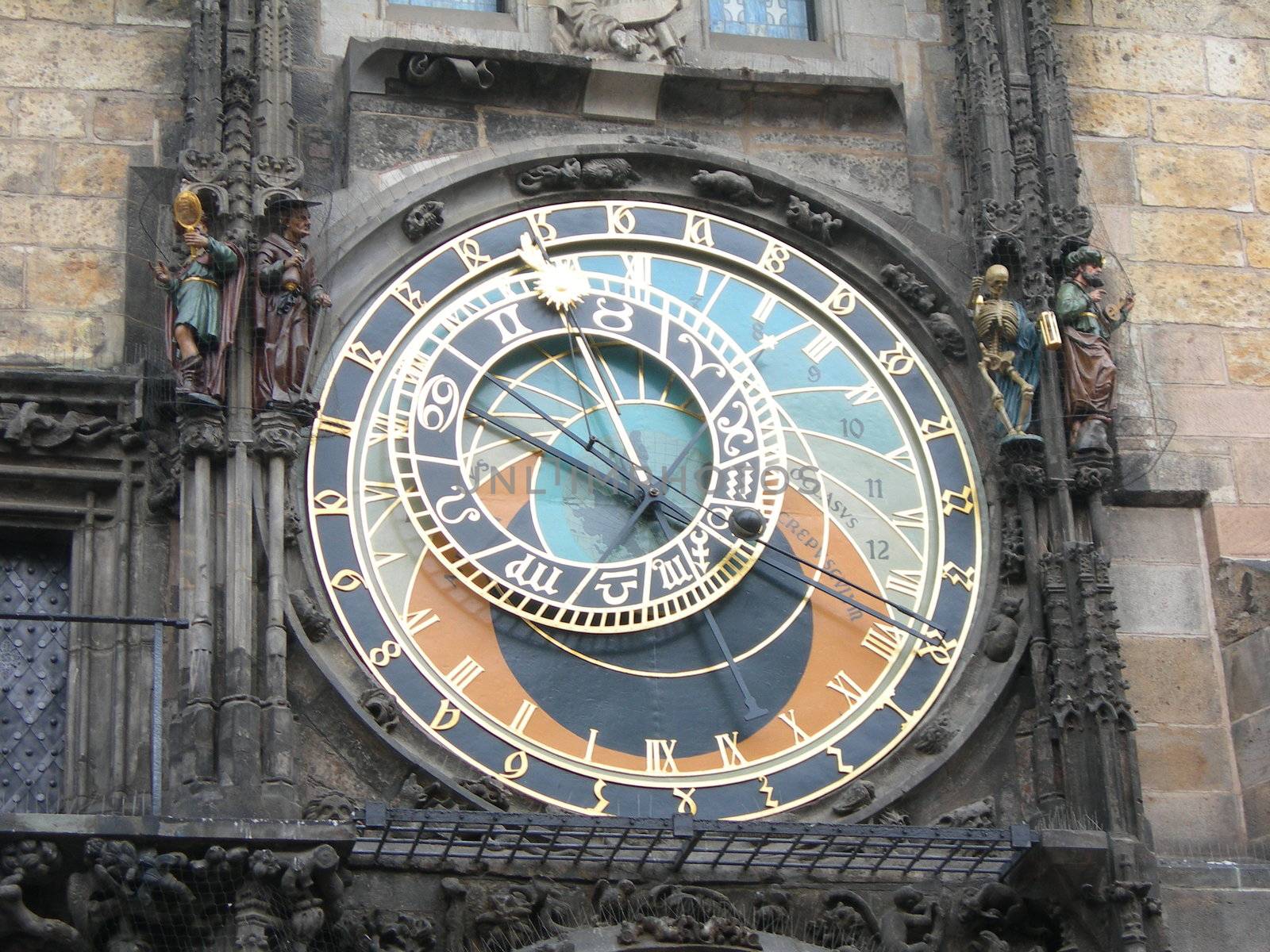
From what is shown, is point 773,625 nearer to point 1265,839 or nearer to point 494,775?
point 494,775

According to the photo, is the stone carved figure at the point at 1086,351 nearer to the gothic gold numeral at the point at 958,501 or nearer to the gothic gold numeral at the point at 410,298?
the gothic gold numeral at the point at 958,501

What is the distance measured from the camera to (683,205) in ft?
43.4

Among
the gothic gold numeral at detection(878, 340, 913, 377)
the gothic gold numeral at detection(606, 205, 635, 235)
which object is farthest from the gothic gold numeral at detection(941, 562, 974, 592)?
the gothic gold numeral at detection(606, 205, 635, 235)

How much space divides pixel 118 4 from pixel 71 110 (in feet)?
1.90

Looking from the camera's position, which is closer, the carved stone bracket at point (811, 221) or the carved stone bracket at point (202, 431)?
the carved stone bracket at point (202, 431)

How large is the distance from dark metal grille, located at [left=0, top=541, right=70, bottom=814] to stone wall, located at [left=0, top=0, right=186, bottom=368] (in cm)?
82

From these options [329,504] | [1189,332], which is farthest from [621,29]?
[1189,332]

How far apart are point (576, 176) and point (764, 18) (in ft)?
4.76

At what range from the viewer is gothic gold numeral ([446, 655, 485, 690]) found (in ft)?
39.3

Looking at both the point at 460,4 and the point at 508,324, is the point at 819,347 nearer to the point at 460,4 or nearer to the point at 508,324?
the point at 508,324

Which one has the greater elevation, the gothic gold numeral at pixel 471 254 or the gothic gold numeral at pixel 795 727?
the gothic gold numeral at pixel 471 254

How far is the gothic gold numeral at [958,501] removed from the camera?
12820mm

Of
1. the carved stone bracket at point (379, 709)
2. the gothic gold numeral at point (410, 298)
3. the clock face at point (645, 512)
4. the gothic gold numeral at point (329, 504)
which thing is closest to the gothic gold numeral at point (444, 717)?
the clock face at point (645, 512)

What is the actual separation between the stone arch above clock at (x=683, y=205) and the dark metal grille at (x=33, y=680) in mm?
1494
